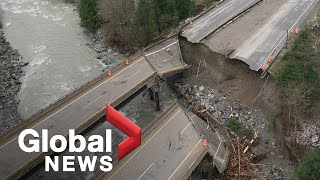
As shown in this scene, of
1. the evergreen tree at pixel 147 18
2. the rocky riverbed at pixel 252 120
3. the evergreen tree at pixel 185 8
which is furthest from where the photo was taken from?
the evergreen tree at pixel 185 8

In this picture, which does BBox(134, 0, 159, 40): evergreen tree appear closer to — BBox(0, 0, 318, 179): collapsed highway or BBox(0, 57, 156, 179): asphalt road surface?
BBox(0, 0, 318, 179): collapsed highway

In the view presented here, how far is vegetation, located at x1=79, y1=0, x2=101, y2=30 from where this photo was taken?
5909cm

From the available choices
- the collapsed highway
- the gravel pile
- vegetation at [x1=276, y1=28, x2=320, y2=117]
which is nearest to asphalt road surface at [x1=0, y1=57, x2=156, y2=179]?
the collapsed highway

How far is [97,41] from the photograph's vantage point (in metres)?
59.3

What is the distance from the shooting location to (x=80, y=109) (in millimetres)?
37906

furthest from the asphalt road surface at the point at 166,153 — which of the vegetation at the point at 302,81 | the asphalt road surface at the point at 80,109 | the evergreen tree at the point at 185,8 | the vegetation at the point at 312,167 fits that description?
the evergreen tree at the point at 185,8

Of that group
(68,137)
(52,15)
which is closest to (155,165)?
(68,137)

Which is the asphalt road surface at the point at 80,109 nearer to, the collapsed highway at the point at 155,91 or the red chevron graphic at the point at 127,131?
the collapsed highway at the point at 155,91

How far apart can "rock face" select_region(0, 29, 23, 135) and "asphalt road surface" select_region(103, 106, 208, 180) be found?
17675 millimetres

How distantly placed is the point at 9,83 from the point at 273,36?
34.0 meters

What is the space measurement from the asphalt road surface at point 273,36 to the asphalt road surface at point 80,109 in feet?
37.1

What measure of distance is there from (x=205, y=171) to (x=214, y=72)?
15111mm

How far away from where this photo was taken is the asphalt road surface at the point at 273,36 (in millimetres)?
43797

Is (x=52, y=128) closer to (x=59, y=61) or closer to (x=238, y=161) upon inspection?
(x=238, y=161)
